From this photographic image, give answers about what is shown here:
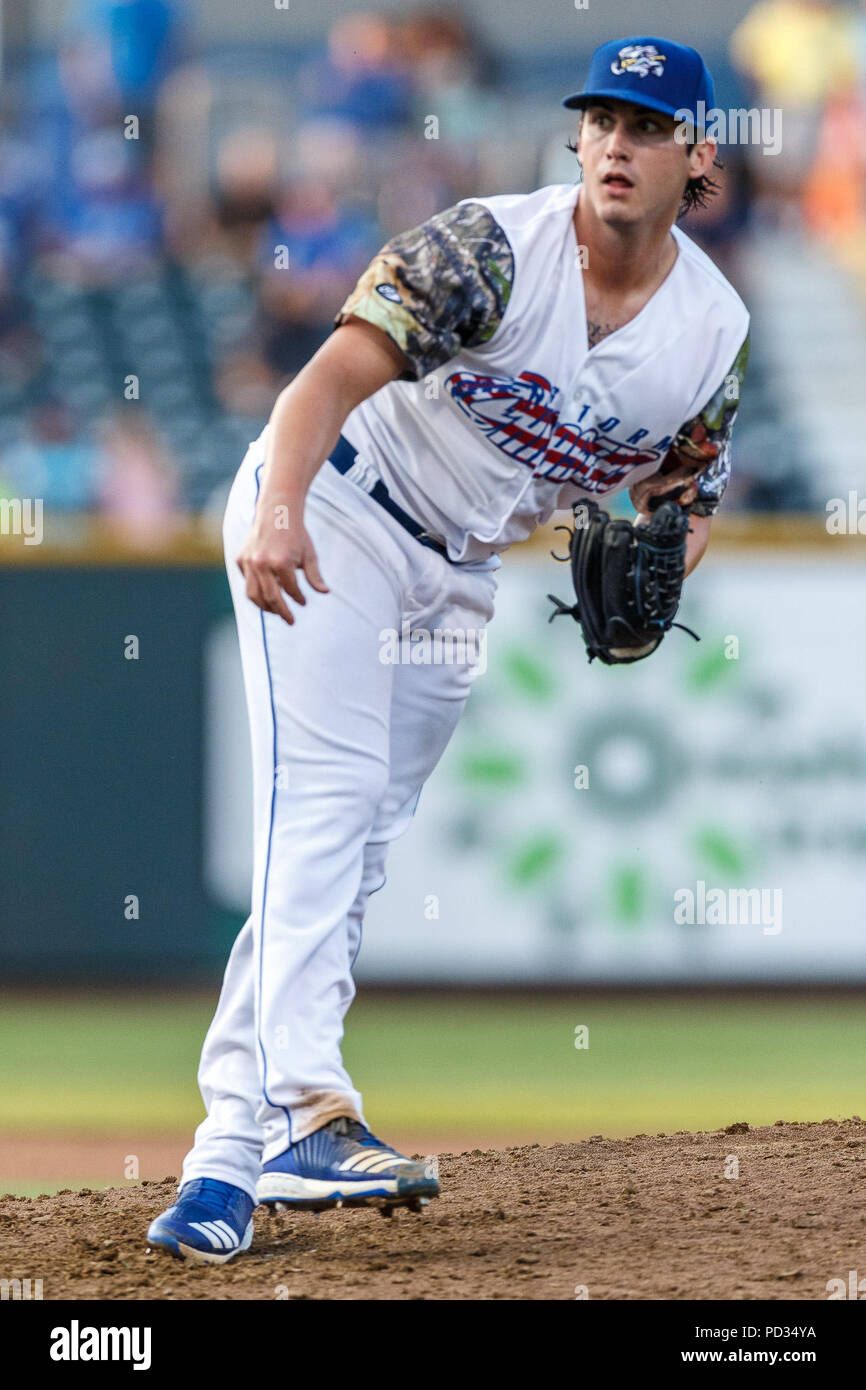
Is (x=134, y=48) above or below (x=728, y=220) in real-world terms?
above

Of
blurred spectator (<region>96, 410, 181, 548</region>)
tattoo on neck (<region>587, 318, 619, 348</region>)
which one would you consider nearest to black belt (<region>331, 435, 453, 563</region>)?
tattoo on neck (<region>587, 318, 619, 348</region>)

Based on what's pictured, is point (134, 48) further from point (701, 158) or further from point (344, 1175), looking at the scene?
point (344, 1175)

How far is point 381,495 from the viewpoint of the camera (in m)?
3.52

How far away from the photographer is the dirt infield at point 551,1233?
3299mm

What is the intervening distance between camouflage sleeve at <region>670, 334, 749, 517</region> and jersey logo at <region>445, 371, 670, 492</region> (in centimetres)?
9

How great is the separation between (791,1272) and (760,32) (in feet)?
30.3

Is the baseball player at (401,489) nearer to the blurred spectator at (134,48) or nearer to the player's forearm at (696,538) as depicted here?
the player's forearm at (696,538)

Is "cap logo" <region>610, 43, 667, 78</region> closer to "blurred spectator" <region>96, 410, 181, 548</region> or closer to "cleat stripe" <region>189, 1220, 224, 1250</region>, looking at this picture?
"cleat stripe" <region>189, 1220, 224, 1250</region>

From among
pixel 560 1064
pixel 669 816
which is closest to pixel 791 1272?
pixel 560 1064

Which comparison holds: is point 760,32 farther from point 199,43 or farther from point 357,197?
point 199,43

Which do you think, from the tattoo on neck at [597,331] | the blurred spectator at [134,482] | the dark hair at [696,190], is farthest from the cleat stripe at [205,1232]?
the blurred spectator at [134,482]

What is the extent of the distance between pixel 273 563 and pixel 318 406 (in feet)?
0.90

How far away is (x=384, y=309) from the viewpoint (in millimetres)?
3246

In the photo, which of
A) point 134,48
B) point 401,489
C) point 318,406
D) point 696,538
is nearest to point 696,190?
point 696,538
